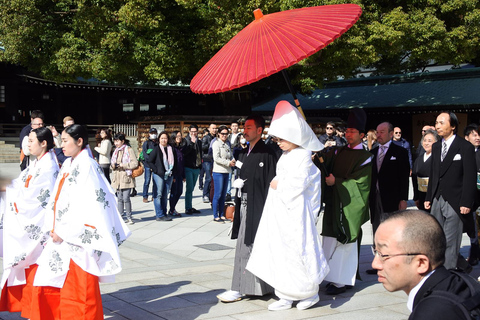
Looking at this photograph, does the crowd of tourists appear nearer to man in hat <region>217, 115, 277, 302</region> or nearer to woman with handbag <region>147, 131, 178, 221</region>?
man in hat <region>217, 115, 277, 302</region>

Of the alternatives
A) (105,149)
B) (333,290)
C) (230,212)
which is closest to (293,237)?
(333,290)

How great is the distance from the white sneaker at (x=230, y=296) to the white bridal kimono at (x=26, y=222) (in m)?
1.69

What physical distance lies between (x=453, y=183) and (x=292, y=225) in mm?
1976

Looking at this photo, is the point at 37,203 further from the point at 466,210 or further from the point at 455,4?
the point at 455,4

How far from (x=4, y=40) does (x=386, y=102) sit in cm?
1609

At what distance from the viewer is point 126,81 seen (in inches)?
820

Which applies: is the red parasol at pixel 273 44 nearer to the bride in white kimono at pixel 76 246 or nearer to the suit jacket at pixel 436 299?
the bride in white kimono at pixel 76 246

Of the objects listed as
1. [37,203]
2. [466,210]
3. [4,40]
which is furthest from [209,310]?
[4,40]

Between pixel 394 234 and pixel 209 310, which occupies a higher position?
pixel 394 234

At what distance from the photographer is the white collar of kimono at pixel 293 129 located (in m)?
4.87

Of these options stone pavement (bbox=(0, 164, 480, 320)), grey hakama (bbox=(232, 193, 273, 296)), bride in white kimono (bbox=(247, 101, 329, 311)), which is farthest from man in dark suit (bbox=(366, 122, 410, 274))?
grey hakama (bbox=(232, 193, 273, 296))

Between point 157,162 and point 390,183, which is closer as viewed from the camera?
point 390,183

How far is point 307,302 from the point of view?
4965 mm

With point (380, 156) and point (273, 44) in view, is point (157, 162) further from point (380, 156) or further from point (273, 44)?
point (273, 44)
